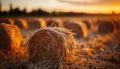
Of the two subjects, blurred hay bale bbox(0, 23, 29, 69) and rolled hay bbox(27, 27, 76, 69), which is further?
blurred hay bale bbox(0, 23, 29, 69)

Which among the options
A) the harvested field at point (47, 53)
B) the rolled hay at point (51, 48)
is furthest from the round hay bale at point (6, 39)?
the rolled hay at point (51, 48)

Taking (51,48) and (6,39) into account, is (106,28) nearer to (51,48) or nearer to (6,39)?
(6,39)

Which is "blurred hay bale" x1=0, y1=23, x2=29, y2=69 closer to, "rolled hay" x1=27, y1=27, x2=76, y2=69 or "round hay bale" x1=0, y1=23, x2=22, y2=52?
"round hay bale" x1=0, y1=23, x2=22, y2=52

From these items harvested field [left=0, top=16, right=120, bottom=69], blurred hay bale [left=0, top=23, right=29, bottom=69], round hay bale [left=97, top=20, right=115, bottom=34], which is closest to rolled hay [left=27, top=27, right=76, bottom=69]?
harvested field [left=0, top=16, right=120, bottom=69]

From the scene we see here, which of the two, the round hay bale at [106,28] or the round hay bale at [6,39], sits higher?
the round hay bale at [6,39]

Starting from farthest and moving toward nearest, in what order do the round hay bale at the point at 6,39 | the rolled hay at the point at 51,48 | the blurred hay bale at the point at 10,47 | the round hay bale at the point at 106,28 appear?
the round hay bale at the point at 106,28, the round hay bale at the point at 6,39, the blurred hay bale at the point at 10,47, the rolled hay at the point at 51,48

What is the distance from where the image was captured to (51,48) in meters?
5.54

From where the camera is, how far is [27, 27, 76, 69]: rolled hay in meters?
5.47

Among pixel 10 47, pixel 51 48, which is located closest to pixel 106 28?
pixel 10 47

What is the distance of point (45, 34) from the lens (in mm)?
5613

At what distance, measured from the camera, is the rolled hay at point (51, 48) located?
17.9 feet

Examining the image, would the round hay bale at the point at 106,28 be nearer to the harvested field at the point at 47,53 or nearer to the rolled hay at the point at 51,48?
the harvested field at the point at 47,53

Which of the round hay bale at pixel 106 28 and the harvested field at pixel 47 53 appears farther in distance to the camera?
the round hay bale at pixel 106 28

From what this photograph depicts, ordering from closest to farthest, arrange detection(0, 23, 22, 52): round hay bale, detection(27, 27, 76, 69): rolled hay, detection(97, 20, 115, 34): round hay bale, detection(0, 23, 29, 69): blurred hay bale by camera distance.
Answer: detection(27, 27, 76, 69): rolled hay → detection(0, 23, 29, 69): blurred hay bale → detection(0, 23, 22, 52): round hay bale → detection(97, 20, 115, 34): round hay bale
